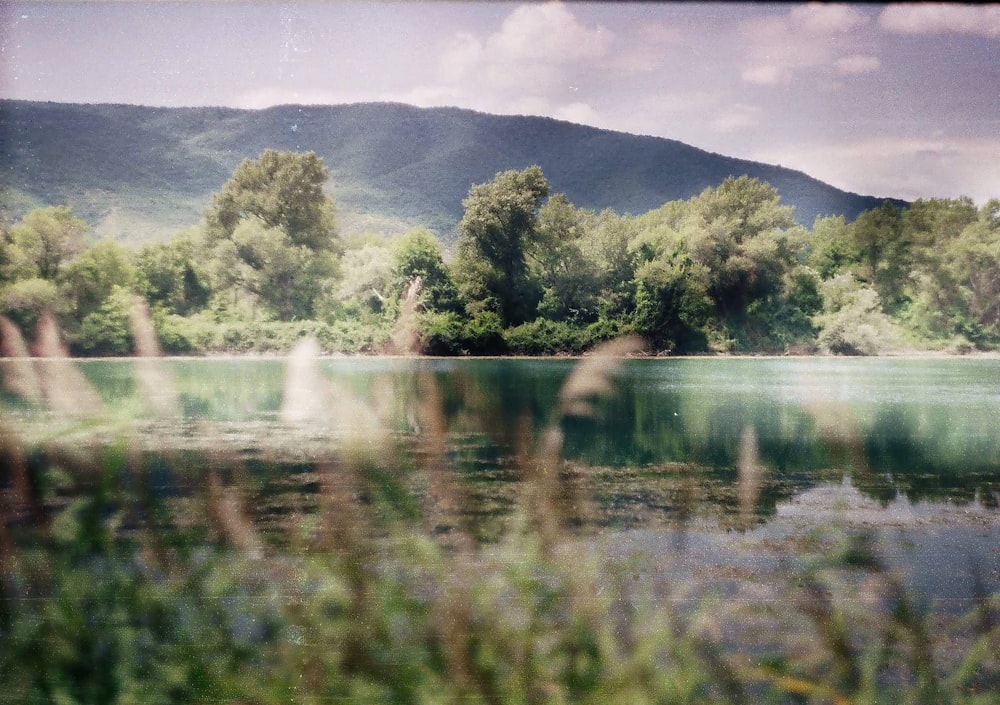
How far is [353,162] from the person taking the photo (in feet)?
26.1

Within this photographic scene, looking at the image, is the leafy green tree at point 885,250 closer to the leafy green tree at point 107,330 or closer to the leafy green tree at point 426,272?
the leafy green tree at point 426,272

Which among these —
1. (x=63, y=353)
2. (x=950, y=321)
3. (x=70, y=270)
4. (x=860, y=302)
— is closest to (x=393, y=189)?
(x=70, y=270)

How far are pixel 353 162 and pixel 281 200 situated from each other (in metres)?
0.95

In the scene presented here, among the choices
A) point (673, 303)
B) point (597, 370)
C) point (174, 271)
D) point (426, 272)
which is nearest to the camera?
point (174, 271)

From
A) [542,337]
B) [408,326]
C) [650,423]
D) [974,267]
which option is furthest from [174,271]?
[974,267]

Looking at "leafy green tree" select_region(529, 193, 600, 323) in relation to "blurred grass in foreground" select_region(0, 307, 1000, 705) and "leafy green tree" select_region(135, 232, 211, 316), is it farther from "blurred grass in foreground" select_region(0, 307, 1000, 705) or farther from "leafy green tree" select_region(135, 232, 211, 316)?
"blurred grass in foreground" select_region(0, 307, 1000, 705)

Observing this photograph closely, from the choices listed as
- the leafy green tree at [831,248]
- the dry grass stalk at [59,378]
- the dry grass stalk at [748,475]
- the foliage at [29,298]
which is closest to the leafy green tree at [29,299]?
the foliage at [29,298]

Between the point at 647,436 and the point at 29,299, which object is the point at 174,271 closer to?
the point at 29,299

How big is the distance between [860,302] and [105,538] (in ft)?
23.4

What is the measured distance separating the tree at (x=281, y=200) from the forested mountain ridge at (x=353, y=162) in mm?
123

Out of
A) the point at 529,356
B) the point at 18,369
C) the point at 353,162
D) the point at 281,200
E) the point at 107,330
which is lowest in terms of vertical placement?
the point at 18,369

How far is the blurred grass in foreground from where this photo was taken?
7.87ft

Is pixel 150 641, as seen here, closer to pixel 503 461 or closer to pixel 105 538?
pixel 105 538

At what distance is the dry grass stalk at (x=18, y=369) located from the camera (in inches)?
358
